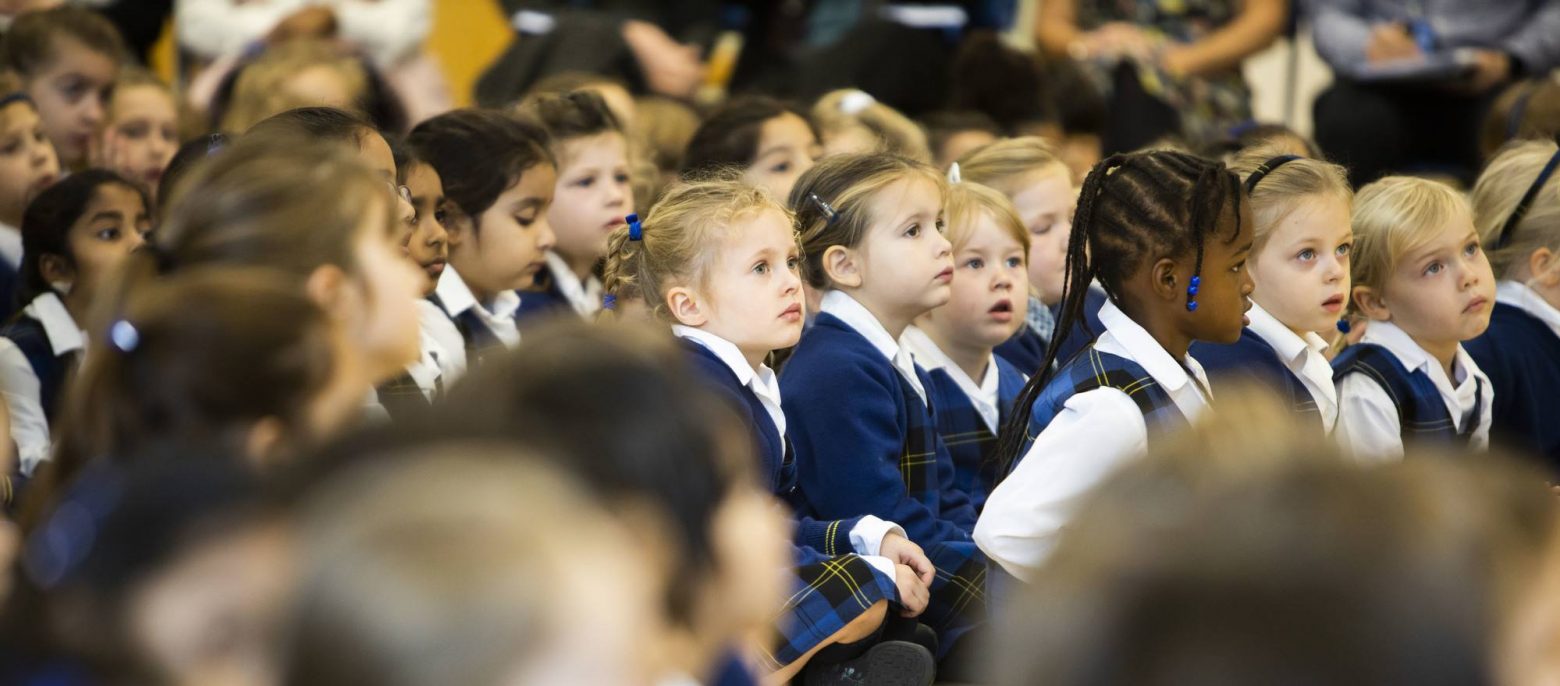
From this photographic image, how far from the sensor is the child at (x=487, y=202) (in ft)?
9.25

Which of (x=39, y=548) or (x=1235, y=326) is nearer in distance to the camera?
(x=39, y=548)

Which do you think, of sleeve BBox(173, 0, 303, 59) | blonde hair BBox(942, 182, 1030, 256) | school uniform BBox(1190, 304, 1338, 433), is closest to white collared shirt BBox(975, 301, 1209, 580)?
school uniform BBox(1190, 304, 1338, 433)

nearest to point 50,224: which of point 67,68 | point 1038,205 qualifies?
point 67,68

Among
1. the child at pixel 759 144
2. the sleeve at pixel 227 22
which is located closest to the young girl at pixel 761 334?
the child at pixel 759 144

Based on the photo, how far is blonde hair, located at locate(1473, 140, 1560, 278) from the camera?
9.76 feet

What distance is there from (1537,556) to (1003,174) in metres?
2.35

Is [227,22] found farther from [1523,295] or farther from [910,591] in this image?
[1523,295]

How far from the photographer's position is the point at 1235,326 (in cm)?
231

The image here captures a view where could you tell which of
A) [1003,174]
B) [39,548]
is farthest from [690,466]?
[1003,174]

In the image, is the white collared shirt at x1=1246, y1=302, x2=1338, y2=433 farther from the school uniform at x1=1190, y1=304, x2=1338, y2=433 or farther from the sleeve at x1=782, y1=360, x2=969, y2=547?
the sleeve at x1=782, y1=360, x2=969, y2=547

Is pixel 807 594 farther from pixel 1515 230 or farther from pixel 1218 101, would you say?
pixel 1218 101

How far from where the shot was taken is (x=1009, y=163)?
3275 millimetres

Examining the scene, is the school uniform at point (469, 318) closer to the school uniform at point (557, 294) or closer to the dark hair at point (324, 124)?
the school uniform at point (557, 294)

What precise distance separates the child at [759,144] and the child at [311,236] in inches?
71.2
